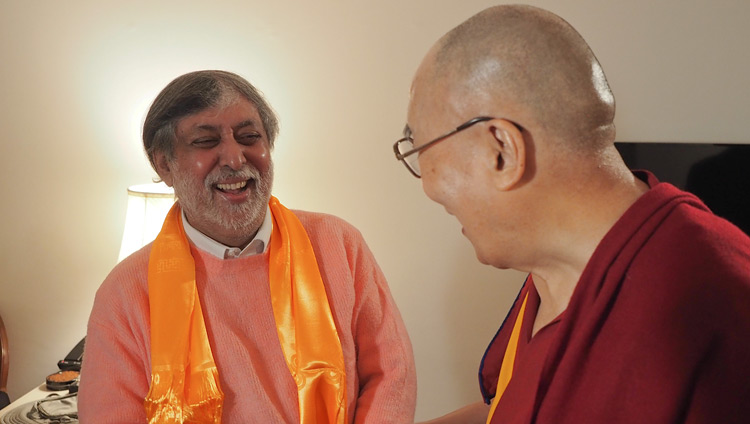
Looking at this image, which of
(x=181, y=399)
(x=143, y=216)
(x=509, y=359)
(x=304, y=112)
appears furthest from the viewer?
(x=304, y=112)

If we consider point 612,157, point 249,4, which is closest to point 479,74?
point 612,157

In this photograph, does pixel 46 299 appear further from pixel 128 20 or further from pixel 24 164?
pixel 128 20

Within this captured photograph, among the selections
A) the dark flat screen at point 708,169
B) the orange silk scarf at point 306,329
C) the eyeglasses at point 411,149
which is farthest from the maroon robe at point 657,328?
the dark flat screen at point 708,169

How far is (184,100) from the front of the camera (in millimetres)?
1806

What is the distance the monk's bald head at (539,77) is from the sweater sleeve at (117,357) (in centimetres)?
118

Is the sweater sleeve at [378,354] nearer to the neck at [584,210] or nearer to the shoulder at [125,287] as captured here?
the shoulder at [125,287]

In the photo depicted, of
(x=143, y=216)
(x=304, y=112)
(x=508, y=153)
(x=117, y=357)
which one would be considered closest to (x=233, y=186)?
(x=117, y=357)

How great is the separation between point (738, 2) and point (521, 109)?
2.03 m

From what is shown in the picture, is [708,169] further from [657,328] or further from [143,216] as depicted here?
[143,216]

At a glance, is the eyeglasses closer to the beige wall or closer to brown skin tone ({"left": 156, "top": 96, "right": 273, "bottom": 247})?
brown skin tone ({"left": 156, "top": 96, "right": 273, "bottom": 247})

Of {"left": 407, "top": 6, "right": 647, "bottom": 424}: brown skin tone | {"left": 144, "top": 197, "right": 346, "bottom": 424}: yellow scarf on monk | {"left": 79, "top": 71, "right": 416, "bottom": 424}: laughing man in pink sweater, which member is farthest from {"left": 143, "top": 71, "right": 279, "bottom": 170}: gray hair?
{"left": 407, "top": 6, "right": 647, "bottom": 424}: brown skin tone

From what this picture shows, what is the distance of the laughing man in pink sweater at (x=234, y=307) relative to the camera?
168 cm

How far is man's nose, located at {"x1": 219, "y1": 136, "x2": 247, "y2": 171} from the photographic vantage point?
5.93 feet

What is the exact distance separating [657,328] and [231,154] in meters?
1.28
